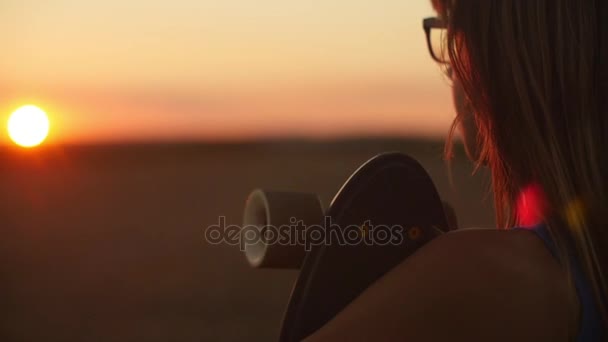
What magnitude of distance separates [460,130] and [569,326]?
23.9 inches

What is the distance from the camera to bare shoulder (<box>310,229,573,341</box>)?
1.20m

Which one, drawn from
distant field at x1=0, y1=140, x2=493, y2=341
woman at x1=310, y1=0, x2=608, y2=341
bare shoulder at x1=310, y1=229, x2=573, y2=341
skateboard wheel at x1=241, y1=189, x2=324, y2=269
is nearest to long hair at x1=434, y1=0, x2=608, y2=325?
woman at x1=310, y1=0, x2=608, y2=341

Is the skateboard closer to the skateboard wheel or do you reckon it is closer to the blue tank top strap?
the skateboard wheel

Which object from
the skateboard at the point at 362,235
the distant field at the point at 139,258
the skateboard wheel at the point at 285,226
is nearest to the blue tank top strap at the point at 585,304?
the skateboard at the point at 362,235

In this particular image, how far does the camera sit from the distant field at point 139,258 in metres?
7.26

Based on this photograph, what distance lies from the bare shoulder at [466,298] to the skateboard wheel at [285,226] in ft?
1.70

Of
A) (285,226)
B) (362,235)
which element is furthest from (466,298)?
(285,226)

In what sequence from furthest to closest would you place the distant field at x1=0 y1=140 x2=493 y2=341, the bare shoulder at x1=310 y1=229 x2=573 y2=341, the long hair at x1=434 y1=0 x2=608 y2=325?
the distant field at x1=0 y1=140 x2=493 y2=341 → the long hair at x1=434 y1=0 x2=608 y2=325 → the bare shoulder at x1=310 y1=229 x2=573 y2=341

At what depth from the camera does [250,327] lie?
7.13m

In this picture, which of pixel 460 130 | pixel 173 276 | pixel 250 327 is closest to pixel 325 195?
pixel 173 276

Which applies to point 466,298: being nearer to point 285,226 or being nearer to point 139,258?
point 285,226

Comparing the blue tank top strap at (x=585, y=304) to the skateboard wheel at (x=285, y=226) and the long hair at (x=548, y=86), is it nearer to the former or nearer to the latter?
the long hair at (x=548, y=86)

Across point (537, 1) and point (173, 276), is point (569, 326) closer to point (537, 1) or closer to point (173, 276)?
point (537, 1)

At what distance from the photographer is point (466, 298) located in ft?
3.96
